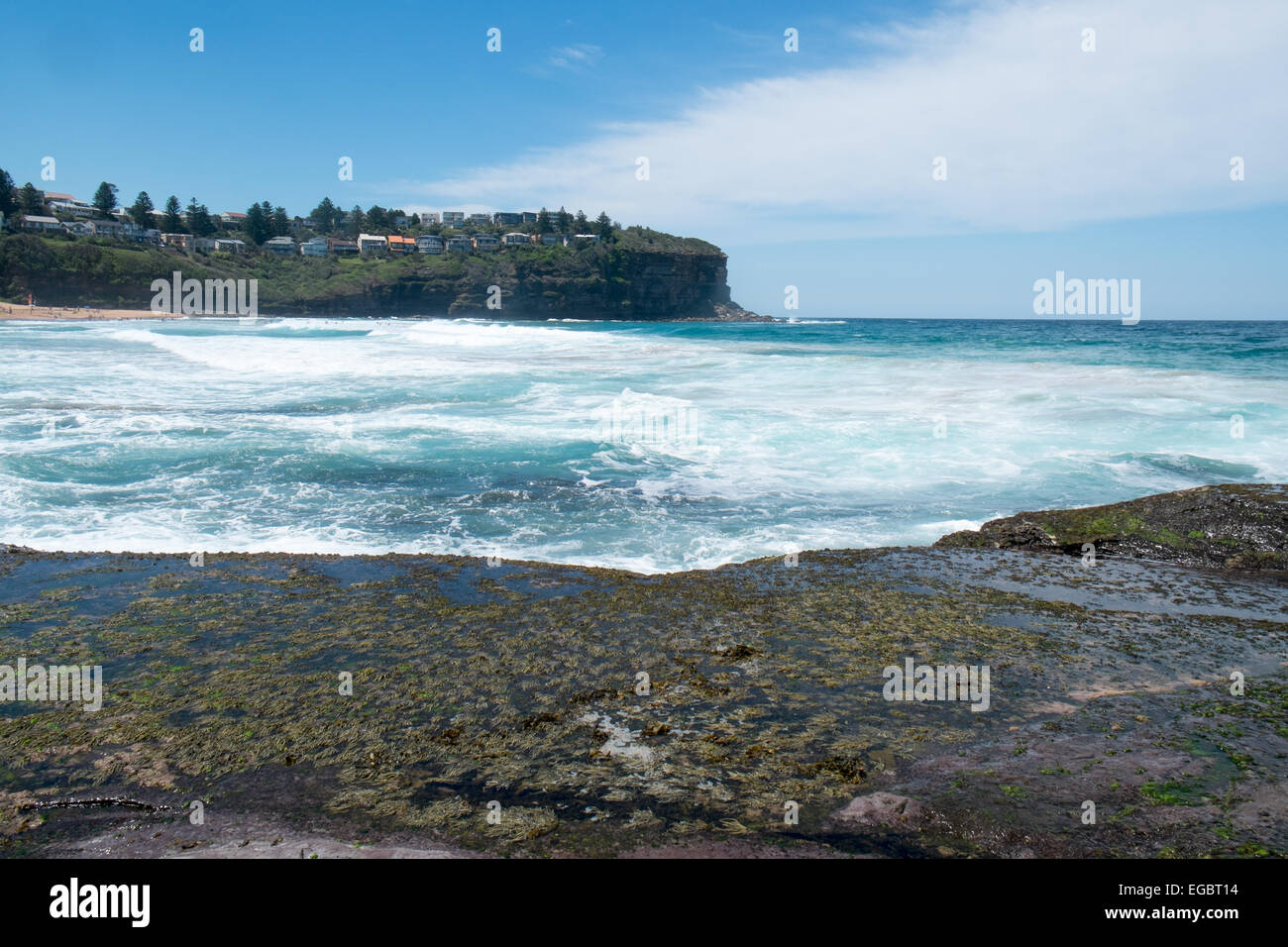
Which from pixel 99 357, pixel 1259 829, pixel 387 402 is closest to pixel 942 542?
pixel 1259 829

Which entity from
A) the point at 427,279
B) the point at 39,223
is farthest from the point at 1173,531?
the point at 39,223

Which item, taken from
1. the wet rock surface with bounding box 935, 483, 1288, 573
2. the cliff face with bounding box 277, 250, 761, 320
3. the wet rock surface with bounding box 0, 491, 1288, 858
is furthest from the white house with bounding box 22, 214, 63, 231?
the wet rock surface with bounding box 935, 483, 1288, 573

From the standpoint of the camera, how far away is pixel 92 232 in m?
120

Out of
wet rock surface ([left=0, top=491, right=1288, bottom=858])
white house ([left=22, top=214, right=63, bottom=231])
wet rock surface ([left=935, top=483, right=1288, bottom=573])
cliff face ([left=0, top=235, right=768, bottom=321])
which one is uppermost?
white house ([left=22, top=214, right=63, bottom=231])

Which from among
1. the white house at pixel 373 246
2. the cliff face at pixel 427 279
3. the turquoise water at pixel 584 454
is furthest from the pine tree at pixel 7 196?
the turquoise water at pixel 584 454

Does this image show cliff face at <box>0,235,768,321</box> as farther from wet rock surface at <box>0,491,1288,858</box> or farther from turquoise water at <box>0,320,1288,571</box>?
wet rock surface at <box>0,491,1288,858</box>

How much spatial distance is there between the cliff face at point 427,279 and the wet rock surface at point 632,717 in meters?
87.7

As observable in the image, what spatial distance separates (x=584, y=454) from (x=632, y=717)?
412 inches

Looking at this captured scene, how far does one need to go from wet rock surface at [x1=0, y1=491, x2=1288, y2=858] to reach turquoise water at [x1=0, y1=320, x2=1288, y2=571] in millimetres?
2163

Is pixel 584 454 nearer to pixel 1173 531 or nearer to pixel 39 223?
pixel 1173 531

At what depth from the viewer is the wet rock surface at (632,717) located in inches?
146

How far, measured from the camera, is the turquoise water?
32.6 feet

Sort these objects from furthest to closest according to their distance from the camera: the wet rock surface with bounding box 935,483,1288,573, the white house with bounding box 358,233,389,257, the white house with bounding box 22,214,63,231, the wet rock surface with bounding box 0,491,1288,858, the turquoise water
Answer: the white house with bounding box 358,233,389,257, the white house with bounding box 22,214,63,231, the turquoise water, the wet rock surface with bounding box 935,483,1288,573, the wet rock surface with bounding box 0,491,1288,858
